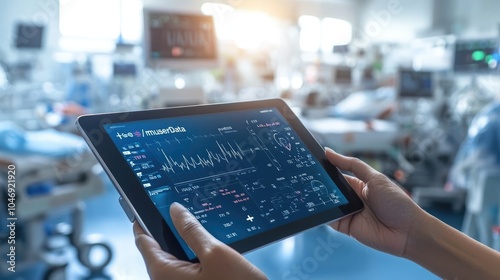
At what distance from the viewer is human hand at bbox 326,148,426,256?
0.98 m

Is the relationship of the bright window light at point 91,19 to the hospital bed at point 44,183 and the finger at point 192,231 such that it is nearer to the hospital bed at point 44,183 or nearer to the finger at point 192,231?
the hospital bed at point 44,183

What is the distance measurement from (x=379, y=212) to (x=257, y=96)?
17.1 ft

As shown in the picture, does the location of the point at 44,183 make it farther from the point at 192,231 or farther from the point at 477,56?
the point at 477,56

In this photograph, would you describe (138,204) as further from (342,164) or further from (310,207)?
(342,164)

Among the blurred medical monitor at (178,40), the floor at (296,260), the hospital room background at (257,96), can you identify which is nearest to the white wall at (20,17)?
the hospital room background at (257,96)

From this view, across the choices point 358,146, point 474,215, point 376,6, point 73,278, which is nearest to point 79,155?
point 73,278

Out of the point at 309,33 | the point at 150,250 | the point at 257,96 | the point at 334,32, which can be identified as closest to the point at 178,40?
the point at 150,250

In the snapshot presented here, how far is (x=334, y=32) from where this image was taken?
9.16 metres

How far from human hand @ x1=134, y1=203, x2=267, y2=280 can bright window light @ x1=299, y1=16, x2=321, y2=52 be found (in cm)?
772

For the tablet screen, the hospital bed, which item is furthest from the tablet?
the hospital bed

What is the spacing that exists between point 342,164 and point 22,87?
19.6 feet

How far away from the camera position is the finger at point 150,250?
643mm

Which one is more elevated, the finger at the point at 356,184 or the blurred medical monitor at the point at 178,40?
the blurred medical monitor at the point at 178,40

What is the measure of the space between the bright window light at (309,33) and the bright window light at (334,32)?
11 centimetres
